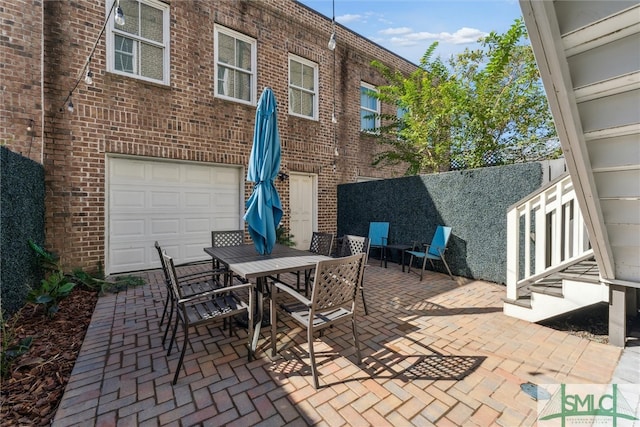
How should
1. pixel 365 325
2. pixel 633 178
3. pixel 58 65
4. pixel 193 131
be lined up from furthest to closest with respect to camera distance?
pixel 193 131, pixel 58 65, pixel 365 325, pixel 633 178

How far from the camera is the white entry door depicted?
7539 millimetres

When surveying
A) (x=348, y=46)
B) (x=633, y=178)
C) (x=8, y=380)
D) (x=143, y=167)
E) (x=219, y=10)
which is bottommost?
(x=8, y=380)

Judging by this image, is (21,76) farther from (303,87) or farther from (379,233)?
(379,233)

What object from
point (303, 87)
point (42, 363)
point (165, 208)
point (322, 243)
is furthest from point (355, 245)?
point (303, 87)

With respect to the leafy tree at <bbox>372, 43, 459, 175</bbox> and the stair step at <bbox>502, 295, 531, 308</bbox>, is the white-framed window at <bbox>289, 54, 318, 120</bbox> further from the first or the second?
the stair step at <bbox>502, 295, 531, 308</bbox>

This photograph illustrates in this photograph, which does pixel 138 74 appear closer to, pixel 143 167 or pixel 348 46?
pixel 143 167

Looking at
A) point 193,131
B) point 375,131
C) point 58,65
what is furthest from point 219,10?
point 375,131

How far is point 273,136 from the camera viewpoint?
3.60m

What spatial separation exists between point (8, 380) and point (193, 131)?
472 cm

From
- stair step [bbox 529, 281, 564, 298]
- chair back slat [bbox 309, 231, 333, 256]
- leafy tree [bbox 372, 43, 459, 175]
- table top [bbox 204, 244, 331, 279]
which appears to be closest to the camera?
table top [bbox 204, 244, 331, 279]

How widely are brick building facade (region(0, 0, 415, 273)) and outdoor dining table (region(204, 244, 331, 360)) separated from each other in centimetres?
284

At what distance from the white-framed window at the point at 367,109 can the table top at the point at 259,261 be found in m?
6.41

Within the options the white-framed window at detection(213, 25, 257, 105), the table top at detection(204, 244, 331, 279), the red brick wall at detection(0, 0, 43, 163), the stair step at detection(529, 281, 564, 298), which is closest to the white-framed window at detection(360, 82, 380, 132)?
the white-framed window at detection(213, 25, 257, 105)

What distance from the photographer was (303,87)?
777 centimetres
